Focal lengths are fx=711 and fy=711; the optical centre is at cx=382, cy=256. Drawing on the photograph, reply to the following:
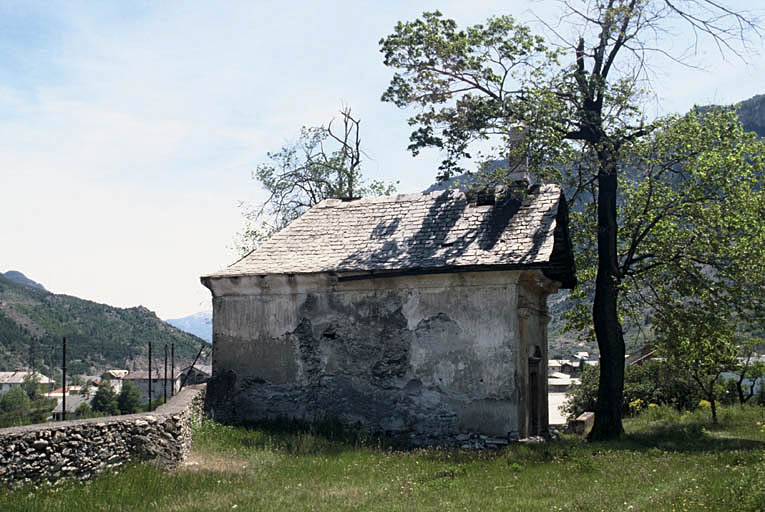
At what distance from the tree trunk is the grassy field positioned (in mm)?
1946

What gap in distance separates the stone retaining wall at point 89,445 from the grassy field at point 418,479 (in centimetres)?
26

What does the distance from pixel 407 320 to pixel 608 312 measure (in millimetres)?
4886

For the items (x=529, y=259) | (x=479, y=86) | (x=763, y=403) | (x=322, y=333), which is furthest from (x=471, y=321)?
(x=763, y=403)

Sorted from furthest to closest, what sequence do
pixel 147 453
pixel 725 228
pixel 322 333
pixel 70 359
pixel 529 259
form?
pixel 70 359 < pixel 725 228 < pixel 322 333 < pixel 529 259 < pixel 147 453

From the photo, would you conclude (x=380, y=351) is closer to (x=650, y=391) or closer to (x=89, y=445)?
(x=89, y=445)

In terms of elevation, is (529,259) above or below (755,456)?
above

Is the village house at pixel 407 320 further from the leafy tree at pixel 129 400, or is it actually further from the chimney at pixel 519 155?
the leafy tree at pixel 129 400

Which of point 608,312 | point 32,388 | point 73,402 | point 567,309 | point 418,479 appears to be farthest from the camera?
point 32,388

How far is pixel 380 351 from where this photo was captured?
15445 millimetres

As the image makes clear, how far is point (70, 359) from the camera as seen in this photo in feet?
457

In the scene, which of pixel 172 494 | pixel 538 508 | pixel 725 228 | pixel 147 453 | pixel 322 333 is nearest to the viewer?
pixel 538 508

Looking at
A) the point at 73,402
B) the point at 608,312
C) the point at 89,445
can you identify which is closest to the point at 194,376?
the point at 608,312

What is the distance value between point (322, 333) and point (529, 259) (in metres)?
4.92

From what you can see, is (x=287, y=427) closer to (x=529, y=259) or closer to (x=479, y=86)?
(x=529, y=259)
